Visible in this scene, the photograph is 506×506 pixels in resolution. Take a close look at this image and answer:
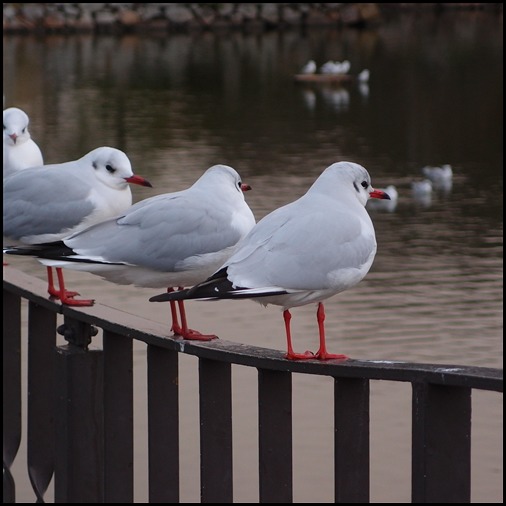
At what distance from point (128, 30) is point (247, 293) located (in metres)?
32.1

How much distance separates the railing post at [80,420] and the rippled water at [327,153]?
0.54 metres

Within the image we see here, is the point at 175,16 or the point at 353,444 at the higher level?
the point at 175,16

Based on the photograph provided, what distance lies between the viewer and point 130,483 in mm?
2625

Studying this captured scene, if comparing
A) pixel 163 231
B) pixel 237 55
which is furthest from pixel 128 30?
pixel 163 231

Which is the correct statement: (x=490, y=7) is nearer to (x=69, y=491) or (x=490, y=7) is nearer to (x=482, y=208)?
(x=482, y=208)

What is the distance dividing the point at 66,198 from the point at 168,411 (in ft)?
3.39

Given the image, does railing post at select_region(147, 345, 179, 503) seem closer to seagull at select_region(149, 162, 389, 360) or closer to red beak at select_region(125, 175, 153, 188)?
seagull at select_region(149, 162, 389, 360)

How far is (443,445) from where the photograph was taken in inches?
75.5

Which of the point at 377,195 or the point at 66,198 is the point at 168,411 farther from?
the point at 66,198

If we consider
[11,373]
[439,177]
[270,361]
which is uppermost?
[270,361]

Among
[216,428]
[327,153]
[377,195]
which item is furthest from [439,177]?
[216,428]

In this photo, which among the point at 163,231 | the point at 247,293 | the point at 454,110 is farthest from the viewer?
the point at 454,110

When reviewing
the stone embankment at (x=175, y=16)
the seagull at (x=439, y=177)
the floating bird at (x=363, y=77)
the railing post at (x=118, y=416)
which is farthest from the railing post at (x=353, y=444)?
the stone embankment at (x=175, y=16)

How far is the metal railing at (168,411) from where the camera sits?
192 cm
